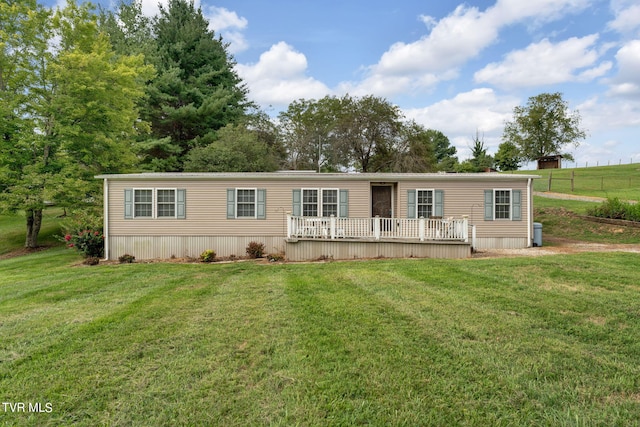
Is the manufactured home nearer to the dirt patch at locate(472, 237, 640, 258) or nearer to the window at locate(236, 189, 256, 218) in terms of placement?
the window at locate(236, 189, 256, 218)

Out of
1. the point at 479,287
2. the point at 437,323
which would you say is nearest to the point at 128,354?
the point at 437,323

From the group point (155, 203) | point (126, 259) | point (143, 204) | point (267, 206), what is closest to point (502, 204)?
point (267, 206)

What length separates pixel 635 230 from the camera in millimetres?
11703

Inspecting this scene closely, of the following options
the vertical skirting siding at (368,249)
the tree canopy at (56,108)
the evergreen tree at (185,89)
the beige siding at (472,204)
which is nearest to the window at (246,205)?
the vertical skirting siding at (368,249)

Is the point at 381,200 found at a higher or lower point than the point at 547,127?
lower

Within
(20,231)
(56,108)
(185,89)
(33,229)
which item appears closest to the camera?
(56,108)

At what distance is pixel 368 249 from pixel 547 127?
45.1 meters

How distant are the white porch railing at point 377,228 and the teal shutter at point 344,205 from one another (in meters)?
0.89

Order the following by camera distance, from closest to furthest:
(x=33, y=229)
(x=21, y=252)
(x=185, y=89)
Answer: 1. (x=21, y=252)
2. (x=33, y=229)
3. (x=185, y=89)

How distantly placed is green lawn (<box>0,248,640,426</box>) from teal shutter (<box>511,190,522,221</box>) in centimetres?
522

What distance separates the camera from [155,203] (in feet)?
36.4

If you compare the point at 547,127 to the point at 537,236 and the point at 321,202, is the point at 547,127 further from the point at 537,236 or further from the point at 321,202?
the point at 321,202

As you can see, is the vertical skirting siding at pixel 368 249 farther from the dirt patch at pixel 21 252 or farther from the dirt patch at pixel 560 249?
the dirt patch at pixel 21 252

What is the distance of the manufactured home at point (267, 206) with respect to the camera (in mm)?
10953
